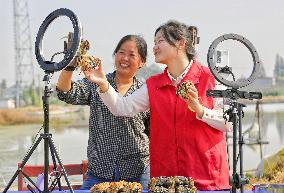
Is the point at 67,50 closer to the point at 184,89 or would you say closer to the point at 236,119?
the point at 184,89

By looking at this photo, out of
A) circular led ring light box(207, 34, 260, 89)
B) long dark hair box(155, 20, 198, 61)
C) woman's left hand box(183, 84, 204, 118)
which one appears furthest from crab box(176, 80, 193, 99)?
long dark hair box(155, 20, 198, 61)

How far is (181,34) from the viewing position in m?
2.46

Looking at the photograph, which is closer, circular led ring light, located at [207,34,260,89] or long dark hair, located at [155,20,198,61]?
circular led ring light, located at [207,34,260,89]

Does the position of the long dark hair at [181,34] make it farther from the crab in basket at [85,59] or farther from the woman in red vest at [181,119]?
the crab in basket at [85,59]

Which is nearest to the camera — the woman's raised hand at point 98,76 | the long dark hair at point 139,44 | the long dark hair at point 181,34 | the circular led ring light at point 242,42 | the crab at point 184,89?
the circular led ring light at point 242,42

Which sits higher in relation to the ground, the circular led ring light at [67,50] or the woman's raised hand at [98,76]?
the circular led ring light at [67,50]

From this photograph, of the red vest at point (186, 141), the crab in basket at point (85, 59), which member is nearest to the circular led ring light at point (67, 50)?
the crab in basket at point (85, 59)

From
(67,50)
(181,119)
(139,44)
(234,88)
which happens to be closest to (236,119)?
(234,88)

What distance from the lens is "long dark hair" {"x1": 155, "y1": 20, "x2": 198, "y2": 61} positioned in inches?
95.8

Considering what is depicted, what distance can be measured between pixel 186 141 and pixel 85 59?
0.56 m

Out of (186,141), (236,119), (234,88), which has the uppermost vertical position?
(234,88)

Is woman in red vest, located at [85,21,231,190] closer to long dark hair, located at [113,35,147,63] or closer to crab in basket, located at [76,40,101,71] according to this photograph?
crab in basket, located at [76,40,101,71]

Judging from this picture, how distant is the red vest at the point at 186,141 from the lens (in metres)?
2.38

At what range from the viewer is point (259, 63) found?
2.08m
